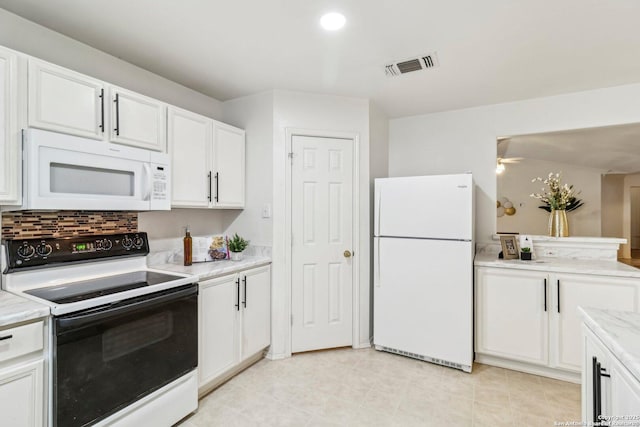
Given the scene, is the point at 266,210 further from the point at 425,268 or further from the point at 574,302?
the point at 574,302

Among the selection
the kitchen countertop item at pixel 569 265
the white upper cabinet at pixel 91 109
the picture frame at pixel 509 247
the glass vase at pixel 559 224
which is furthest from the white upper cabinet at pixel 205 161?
the glass vase at pixel 559 224

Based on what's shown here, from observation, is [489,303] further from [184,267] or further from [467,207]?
[184,267]

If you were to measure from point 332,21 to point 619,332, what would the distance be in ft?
6.38

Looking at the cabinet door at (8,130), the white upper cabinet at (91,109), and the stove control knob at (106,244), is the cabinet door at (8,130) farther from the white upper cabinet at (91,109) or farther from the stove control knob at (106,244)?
the stove control knob at (106,244)

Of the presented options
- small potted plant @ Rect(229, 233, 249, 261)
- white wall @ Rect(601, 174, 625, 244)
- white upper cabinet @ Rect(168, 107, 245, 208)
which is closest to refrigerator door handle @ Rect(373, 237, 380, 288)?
small potted plant @ Rect(229, 233, 249, 261)

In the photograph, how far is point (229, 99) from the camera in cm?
318

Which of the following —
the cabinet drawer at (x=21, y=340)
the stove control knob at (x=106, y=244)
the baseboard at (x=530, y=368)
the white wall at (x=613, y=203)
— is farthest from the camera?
the white wall at (x=613, y=203)

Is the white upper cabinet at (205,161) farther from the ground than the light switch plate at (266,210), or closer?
farther from the ground

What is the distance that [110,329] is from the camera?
64.4 inches

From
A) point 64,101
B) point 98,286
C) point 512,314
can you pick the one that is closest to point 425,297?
point 512,314

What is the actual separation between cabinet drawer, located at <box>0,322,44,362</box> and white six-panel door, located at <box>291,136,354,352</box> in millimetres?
1830

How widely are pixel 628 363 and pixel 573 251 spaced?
2551mm

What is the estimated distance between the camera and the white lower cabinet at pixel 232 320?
2.26 metres

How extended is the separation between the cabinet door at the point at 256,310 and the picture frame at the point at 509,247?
2.15 metres
